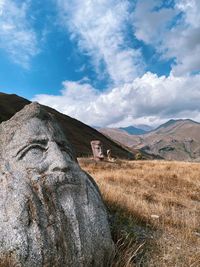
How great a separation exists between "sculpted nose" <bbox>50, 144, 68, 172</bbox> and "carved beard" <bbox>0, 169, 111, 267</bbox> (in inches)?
5.0

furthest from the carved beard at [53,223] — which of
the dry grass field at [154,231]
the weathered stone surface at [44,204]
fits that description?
the dry grass field at [154,231]

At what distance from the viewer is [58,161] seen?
5.71 m

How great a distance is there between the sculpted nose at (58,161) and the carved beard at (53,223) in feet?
0.42

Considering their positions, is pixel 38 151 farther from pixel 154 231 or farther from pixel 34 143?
pixel 154 231

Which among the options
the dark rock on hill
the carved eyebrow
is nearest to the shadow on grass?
the carved eyebrow

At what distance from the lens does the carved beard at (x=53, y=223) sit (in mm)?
4729

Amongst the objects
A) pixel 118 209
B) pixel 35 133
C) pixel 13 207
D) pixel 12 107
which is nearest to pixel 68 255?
pixel 13 207

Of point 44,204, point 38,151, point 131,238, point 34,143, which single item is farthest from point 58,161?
point 131,238

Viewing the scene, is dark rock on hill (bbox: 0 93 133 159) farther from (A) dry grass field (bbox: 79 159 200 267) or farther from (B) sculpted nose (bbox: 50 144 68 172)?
(B) sculpted nose (bbox: 50 144 68 172)

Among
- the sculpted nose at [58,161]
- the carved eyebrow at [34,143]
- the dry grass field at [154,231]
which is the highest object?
the carved eyebrow at [34,143]

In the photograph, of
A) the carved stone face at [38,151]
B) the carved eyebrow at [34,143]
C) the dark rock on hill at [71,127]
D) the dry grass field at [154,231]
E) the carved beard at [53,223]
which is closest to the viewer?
the carved beard at [53,223]

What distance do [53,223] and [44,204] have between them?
0.92ft

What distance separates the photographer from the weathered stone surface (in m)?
4.77

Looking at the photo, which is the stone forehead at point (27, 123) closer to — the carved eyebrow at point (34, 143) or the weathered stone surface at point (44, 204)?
the weathered stone surface at point (44, 204)
